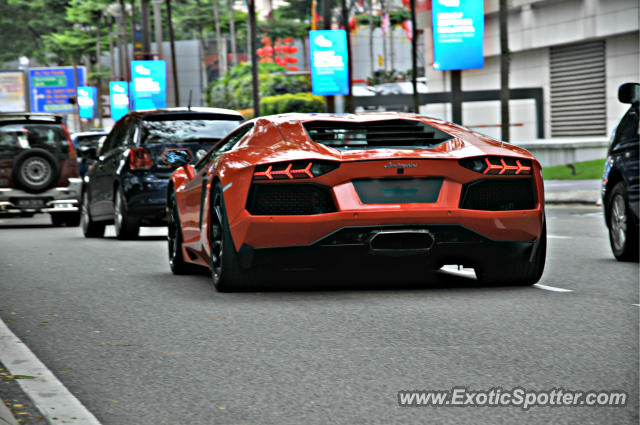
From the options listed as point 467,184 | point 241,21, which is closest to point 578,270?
point 467,184

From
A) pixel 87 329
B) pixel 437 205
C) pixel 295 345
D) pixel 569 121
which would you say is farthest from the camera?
pixel 569 121

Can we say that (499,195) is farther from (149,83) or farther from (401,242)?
(149,83)

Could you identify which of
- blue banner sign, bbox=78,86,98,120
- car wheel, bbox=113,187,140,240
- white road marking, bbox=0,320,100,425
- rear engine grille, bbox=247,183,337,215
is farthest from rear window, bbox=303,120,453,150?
blue banner sign, bbox=78,86,98,120

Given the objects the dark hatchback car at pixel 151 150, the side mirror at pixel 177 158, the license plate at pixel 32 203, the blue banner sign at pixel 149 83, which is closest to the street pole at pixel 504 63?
the license plate at pixel 32 203

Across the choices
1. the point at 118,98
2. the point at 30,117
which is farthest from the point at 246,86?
the point at 30,117

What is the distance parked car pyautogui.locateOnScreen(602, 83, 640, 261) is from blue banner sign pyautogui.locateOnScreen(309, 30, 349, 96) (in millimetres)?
23505

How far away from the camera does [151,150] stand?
1439 cm

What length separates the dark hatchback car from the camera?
14098mm

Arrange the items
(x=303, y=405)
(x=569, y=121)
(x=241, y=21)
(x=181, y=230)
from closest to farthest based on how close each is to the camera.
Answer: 1. (x=303, y=405)
2. (x=181, y=230)
3. (x=569, y=121)
4. (x=241, y=21)

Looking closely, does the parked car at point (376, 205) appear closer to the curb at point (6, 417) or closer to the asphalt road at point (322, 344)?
the asphalt road at point (322, 344)

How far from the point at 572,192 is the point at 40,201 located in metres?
11.8

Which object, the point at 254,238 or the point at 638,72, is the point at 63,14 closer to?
the point at 638,72

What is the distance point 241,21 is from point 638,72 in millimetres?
69967

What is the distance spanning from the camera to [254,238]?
25.5ft
